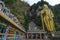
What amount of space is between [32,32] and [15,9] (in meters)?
8.12

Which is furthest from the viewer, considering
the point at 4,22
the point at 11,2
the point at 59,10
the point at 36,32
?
the point at 59,10

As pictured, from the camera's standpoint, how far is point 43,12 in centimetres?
1855

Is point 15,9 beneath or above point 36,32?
above

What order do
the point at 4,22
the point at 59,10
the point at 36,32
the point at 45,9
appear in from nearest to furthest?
the point at 4,22
the point at 36,32
the point at 45,9
the point at 59,10

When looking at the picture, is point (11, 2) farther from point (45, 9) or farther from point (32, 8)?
point (32, 8)

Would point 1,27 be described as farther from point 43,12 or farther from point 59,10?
point 59,10

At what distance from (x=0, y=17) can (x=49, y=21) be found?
14.6 meters

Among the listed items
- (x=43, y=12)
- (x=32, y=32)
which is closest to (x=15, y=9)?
(x=43, y=12)

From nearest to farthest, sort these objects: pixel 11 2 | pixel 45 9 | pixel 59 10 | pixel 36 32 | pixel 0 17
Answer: pixel 0 17 → pixel 36 32 → pixel 45 9 → pixel 11 2 → pixel 59 10

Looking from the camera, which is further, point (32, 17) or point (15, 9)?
point (32, 17)

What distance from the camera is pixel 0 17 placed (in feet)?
12.5

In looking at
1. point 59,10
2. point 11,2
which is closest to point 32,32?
point 11,2

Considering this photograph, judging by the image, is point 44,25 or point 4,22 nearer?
point 4,22

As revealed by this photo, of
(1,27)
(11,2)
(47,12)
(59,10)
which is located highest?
(59,10)
